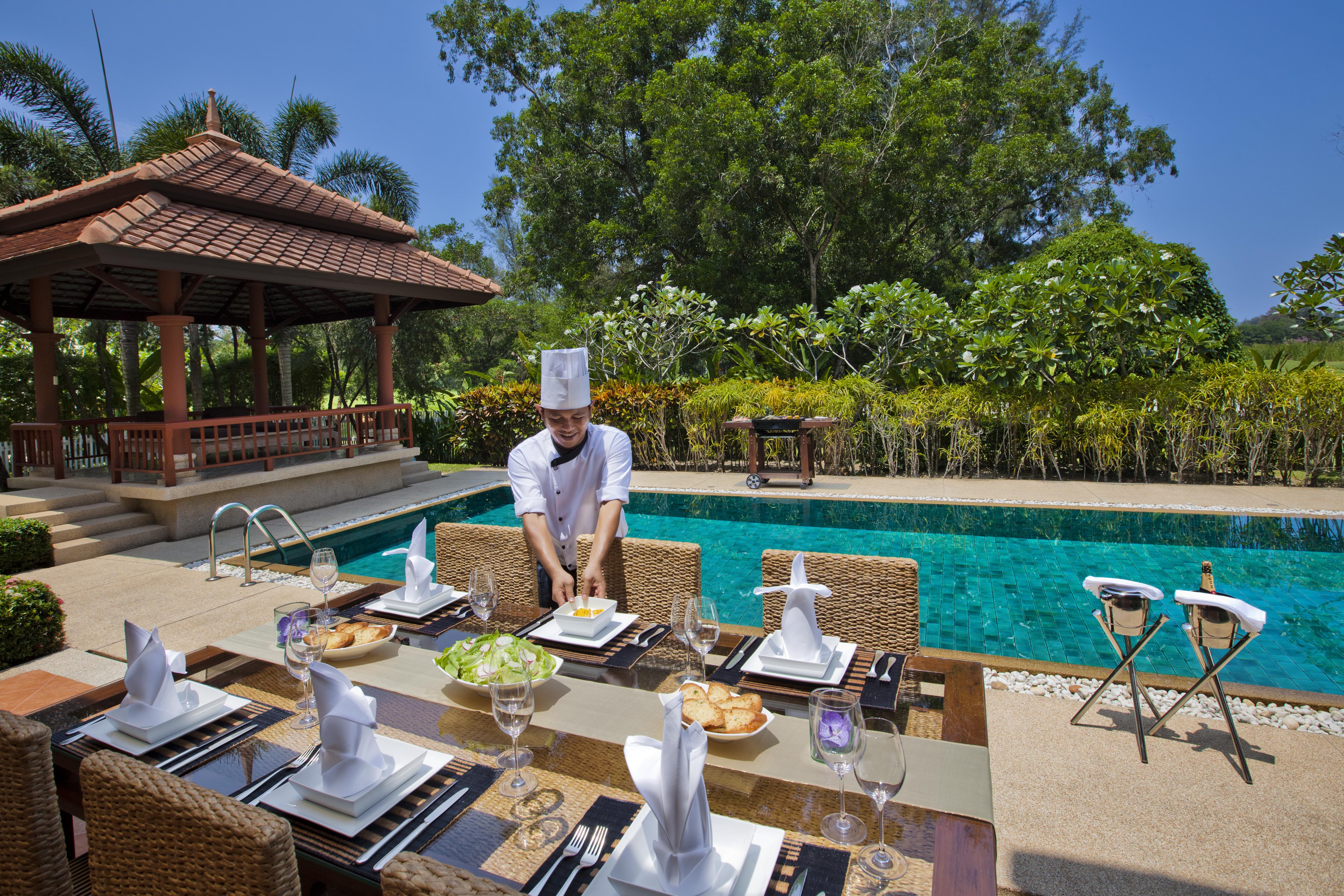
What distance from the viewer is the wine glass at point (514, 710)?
5.08ft

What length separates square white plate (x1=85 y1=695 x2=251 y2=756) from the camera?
184 cm

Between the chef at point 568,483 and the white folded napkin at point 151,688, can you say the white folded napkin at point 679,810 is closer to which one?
the white folded napkin at point 151,688

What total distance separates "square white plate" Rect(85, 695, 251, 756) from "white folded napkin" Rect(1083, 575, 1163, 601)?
311cm

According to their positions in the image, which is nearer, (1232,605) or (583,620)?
(583,620)

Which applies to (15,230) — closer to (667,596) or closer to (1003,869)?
(667,596)

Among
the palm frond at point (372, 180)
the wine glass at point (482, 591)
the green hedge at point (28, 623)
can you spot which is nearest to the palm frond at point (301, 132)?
the palm frond at point (372, 180)

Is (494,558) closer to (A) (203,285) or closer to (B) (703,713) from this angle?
(B) (703,713)

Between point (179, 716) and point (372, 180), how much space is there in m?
18.0

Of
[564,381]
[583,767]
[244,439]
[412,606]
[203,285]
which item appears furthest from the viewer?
[203,285]

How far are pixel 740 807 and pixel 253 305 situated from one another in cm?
1285

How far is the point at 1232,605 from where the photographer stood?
9.09ft

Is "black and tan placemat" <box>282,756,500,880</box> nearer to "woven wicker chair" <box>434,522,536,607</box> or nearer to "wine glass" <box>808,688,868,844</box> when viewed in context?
"wine glass" <box>808,688,868,844</box>

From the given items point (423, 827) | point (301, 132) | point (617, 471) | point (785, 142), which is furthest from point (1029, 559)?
point (301, 132)

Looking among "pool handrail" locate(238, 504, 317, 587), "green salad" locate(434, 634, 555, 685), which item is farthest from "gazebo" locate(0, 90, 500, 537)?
"green salad" locate(434, 634, 555, 685)
